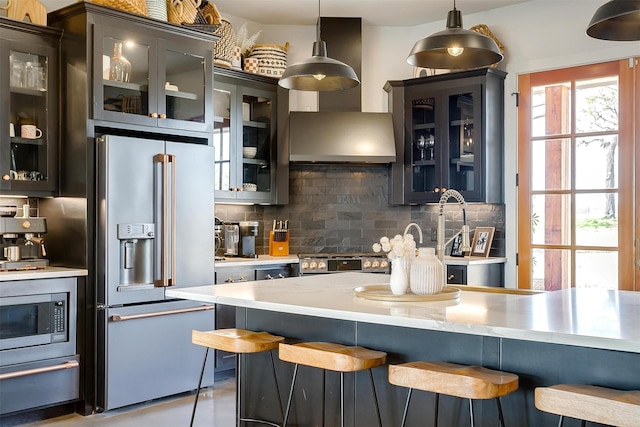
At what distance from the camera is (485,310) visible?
2.65m

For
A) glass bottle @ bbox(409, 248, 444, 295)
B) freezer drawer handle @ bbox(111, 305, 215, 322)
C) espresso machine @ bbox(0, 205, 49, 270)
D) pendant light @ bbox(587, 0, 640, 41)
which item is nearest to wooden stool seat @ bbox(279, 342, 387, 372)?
glass bottle @ bbox(409, 248, 444, 295)

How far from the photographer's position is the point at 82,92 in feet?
14.3

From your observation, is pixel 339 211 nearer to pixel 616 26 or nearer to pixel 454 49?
pixel 454 49

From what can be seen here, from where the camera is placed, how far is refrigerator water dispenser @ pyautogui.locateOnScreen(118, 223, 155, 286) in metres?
4.41

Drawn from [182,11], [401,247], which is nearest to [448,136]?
[182,11]

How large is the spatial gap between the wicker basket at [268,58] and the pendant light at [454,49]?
9.14 feet

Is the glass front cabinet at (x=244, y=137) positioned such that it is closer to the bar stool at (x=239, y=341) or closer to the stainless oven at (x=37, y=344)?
the stainless oven at (x=37, y=344)

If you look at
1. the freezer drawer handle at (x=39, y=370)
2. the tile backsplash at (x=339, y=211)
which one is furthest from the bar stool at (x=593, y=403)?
the tile backsplash at (x=339, y=211)

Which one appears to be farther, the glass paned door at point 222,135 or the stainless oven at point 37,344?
the glass paned door at point 222,135

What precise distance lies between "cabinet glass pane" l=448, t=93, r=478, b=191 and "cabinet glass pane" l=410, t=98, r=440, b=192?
0.46 ft

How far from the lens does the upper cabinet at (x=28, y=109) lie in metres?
→ 4.25

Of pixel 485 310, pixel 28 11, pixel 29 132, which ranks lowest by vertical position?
pixel 485 310

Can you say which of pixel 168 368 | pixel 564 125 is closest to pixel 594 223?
pixel 564 125

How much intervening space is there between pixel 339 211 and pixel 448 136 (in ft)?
4.05
